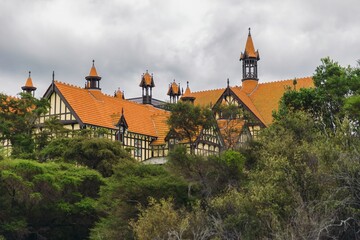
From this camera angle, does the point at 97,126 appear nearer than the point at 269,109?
Yes

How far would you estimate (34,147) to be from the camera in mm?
41906

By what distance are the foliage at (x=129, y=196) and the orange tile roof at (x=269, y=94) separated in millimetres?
26069

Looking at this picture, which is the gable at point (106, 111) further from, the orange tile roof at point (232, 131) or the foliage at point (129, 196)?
the foliage at point (129, 196)

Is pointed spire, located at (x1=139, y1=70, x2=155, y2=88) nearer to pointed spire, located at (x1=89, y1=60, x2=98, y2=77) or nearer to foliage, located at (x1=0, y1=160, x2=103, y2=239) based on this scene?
pointed spire, located at (x1=89, y1=60, x2=98, y2=77)

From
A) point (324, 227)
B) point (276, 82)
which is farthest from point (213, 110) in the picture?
point (324, 227)

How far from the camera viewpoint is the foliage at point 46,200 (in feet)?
112

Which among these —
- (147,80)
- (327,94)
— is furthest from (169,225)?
(147,80)

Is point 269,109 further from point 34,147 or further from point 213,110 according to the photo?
point 34,147

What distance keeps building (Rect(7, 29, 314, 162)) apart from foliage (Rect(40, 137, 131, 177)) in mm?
4065

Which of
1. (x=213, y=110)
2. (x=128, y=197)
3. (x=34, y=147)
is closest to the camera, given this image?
(x=128, y=197)

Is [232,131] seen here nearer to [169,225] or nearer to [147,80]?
[169,225]

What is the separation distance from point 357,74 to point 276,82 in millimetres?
24720

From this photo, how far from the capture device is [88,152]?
3962 centimetres

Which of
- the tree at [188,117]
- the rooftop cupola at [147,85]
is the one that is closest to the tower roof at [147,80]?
the rooftop cupola at [147,85]
